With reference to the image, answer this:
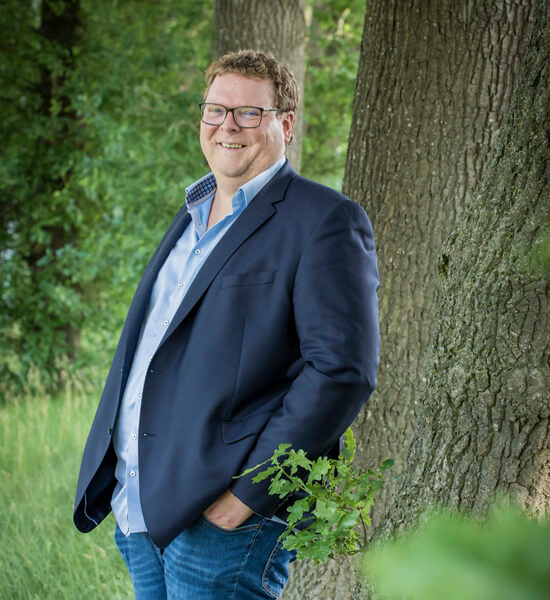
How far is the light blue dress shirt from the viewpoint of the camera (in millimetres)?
2072

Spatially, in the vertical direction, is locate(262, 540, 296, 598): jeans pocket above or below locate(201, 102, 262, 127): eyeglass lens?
below

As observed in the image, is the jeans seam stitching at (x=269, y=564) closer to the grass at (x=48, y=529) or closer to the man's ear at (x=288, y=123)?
the man's ear at (x=288, y=123)

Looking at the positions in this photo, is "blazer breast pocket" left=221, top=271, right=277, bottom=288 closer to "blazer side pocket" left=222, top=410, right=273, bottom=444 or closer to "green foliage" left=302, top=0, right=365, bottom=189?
"blazer side pocket" left=222, top=410, right=273, bottom=444

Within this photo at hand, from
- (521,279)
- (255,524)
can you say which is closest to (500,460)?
(521,279)

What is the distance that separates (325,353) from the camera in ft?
6.03

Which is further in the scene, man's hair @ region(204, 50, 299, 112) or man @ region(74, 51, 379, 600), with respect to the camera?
man's hair @ region(204, 50, 299, 112)

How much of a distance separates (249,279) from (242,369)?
246 mm

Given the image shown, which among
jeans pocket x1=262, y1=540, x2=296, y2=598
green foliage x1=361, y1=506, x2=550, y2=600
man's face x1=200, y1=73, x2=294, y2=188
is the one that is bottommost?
jeans pocket x1=262, y1=540, x2=296, y2=598

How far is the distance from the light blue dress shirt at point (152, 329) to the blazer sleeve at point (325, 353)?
317 mm

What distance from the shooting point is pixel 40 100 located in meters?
8.40

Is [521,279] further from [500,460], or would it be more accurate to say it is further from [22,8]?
[22,8]

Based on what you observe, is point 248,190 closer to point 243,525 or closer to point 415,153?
point 243,525

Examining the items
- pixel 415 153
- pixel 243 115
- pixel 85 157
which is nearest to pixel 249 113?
pixel 243 115

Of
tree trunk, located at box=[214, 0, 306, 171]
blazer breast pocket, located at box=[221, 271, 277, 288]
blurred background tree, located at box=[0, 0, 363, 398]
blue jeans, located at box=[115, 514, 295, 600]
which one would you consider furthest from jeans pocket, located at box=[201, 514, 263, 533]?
blurred background tree, located at box=[0, 0, 363, 398]
